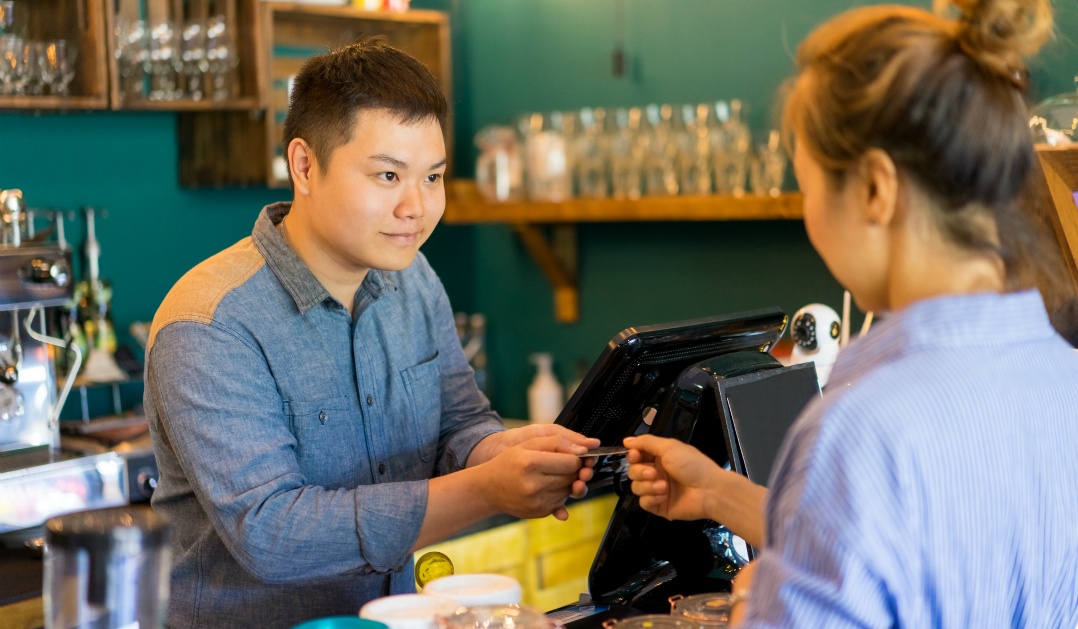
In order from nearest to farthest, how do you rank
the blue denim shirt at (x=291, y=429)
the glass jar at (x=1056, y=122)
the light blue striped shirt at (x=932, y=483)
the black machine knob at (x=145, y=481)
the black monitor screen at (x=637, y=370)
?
the light blue striped shirt at (x=932, y=483) < the black monitor screen at (x=637, y=370) < the blue denim shirt at (x=291, y=429) < the glass jar at (x=1056, y=122) < the black machine knob at (x=145, y=481)

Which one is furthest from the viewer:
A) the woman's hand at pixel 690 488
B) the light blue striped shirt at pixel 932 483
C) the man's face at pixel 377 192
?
the man's face at pixel 377 192

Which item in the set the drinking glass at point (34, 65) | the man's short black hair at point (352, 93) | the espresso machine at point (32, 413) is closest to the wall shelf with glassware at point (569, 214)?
the drinking glass at point (34, 65)

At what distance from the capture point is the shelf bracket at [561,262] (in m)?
4.09

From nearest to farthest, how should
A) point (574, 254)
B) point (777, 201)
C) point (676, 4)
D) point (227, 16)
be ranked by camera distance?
point (777, 201)
point (227, 16)
point (676, 4)
point (574, 254)

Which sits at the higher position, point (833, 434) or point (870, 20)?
point (870, 20)

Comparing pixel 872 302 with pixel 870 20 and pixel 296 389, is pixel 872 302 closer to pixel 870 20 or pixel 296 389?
pixel 870 20

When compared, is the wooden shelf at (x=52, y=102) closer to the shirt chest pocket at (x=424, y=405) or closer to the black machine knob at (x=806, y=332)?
the shirt chest pocket at (x=424, y=405)

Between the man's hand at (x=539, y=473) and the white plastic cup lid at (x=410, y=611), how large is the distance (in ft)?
1.04

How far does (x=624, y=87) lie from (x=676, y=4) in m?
0.33

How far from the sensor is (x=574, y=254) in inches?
163

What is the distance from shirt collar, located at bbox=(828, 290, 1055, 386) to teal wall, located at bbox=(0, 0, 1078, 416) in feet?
7.07

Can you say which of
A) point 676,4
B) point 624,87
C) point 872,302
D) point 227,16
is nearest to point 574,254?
point 624,87

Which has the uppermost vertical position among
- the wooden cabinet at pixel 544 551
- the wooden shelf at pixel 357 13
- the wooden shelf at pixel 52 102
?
the wooden shelf at pixel 357 13

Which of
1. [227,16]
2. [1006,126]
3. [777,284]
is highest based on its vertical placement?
[227,16]
